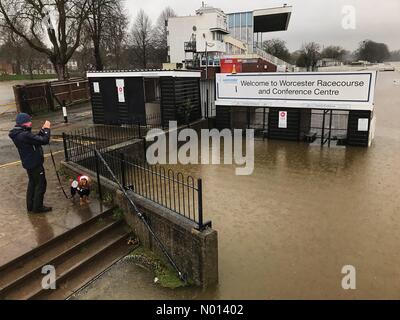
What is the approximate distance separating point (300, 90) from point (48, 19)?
59.2ft

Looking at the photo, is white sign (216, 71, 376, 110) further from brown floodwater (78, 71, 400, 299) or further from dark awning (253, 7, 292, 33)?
dark awning (253, 7, 292, 33)

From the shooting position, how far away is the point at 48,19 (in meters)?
22.9

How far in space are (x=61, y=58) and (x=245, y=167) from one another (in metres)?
19.8

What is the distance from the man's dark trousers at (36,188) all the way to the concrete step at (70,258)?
3.49ft

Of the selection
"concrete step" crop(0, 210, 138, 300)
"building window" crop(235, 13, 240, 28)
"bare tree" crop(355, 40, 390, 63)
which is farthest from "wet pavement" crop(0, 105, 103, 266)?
"bare tree" crop(355, 40, 390, 63)

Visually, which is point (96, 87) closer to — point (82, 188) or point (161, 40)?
point (82, 188)

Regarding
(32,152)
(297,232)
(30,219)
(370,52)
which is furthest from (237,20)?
(370,52)

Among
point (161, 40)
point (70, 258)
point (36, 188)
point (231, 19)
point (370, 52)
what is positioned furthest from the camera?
point (370, 52)

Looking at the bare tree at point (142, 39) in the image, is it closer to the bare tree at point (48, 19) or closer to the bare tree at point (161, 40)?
the bare tree at point (161, 40)

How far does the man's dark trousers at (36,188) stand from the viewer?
633 cm

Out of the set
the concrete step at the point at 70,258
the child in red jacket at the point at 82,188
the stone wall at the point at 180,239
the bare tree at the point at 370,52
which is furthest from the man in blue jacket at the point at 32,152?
the bare tree at the point at 370,52

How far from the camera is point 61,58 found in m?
25.1

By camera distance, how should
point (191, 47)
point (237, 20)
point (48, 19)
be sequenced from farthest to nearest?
point (237, 20) → point (191, 47) → point (48, 19)
